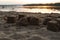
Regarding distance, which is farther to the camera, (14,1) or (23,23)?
(14,1)

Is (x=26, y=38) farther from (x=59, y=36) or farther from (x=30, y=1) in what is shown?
(x=30, y=1)

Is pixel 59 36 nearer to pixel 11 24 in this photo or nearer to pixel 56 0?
pixel 11 24

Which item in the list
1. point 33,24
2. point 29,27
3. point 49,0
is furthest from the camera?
point 49,0

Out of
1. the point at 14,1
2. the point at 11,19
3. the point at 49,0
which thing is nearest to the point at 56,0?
the point at 49,0

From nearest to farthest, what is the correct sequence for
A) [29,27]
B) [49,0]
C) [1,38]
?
[1,38]
[29,27]
[49,0]

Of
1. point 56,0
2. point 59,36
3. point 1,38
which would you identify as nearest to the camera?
point 1,38

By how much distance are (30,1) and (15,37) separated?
7.30 m

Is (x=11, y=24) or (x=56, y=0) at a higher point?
(x=11, y=24)

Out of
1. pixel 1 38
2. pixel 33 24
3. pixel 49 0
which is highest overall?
pixel 1 38

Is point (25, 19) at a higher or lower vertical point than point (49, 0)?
higher

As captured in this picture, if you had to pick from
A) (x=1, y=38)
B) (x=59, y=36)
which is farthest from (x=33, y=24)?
(x=1, y=38)

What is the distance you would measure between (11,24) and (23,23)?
0.29 meters

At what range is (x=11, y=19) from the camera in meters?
3.13

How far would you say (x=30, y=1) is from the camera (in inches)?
367
